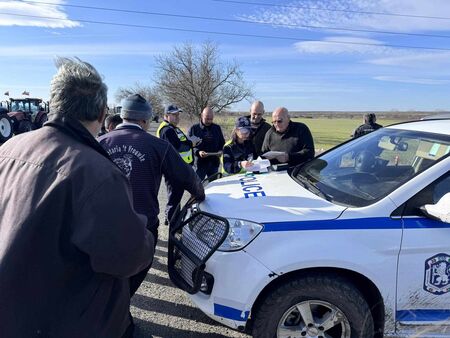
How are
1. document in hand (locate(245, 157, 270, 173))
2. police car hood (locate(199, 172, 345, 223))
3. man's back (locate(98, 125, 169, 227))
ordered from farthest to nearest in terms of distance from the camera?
1. document in hand (locate(245, 157, 270, 173))
2. man's back (locate(98, 125, 169, 227))
3. police car hood (locate(199, 172, 345, 223))

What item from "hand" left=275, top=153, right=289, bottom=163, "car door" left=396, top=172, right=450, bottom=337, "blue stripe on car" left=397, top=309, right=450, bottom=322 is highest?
"hand" left=275, top=153, right=289, bottom=163

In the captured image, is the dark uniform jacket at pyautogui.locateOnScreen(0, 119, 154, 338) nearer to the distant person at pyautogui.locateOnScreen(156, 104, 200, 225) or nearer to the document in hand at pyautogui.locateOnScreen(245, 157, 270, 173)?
the document in hand at pyautogui.locateOnScreen(245, 157, 270, 173)

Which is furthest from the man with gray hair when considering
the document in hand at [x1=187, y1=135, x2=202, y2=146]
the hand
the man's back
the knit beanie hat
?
the document in hand at [x1=187, y1=135, x2=202, y2=146]

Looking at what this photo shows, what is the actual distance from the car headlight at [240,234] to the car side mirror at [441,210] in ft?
3.49

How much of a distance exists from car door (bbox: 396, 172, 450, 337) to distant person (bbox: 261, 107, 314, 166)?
2.18 meters

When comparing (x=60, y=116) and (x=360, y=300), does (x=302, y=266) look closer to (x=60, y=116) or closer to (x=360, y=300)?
(x=360, y=300)

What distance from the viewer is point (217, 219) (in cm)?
276

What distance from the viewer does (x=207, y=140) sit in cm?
632

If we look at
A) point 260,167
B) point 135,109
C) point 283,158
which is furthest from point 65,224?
point 283,158

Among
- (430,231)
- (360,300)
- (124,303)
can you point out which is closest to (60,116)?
(124,303)

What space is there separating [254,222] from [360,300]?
→ 854 millimetres

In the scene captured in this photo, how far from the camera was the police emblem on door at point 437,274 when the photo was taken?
2469mm

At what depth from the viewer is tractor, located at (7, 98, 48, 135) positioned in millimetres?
19266

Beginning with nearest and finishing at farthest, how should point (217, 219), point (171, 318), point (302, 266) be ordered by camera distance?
point (302, 266)
point (217, 219)
point (171, 318)
